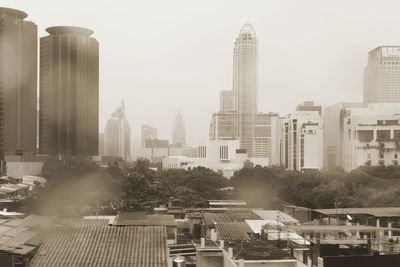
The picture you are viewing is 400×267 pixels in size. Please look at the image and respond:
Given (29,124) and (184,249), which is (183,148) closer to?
(29,124)

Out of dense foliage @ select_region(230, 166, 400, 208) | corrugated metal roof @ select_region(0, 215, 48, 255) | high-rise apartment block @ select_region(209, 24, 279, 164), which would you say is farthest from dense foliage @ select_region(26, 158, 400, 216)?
high-rise apartment block @ select_region(209, 24, 279, 164)

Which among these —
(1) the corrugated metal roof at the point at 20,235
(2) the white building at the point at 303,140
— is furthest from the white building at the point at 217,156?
(1) the corrugated metal roof at the point at 20,235

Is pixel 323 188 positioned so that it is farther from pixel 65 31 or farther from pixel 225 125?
pixel 225 125

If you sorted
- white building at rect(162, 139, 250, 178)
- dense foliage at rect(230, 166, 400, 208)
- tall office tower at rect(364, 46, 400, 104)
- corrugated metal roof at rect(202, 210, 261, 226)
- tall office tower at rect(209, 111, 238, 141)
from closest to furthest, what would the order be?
corrugated metal roof at rect(202, 210, 261, 226), dense foliage at rect(230, 166, 400, 208), tall office tower at rect(364, 46, 400, 104), white building at rect(162, 139, 250, 178), tall office tower at rect(209, 111, 238, 141)

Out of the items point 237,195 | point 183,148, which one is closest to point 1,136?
point 237,195

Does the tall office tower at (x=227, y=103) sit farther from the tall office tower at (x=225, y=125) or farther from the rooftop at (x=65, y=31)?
the rooftop at (x=65, y=31)

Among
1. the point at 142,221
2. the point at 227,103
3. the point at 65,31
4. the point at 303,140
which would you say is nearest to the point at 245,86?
the point at 227,103

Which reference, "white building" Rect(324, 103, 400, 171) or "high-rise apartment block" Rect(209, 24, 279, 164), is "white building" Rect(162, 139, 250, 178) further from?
"white building" Rect(324, 103, 400, 171)
